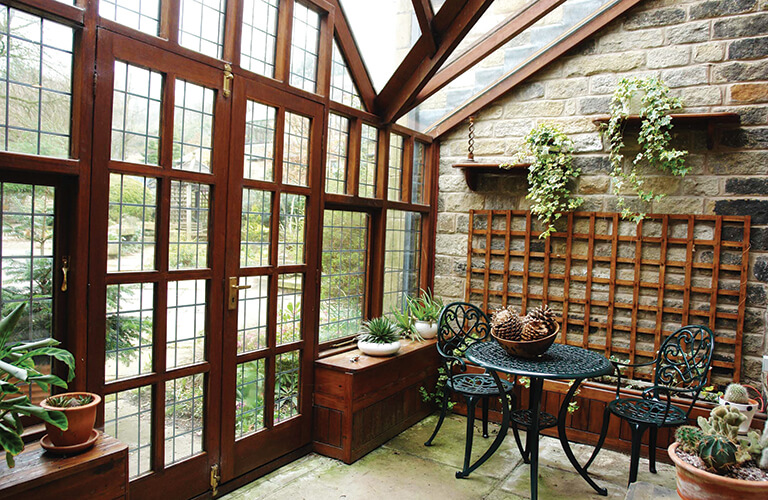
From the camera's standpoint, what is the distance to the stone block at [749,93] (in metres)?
3.58

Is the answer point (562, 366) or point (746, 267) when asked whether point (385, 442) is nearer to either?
point (562, 366)

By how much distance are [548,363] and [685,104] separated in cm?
221

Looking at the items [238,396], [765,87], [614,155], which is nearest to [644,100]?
[614,155]

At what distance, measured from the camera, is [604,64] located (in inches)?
161

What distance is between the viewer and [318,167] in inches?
139

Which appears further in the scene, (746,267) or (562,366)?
(746,267)

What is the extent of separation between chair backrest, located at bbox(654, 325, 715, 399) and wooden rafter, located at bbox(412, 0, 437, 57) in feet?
8.20

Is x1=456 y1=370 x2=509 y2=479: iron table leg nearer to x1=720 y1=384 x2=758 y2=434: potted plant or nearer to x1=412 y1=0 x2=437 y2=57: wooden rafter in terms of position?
x1=720 y1=384 x2=758 y2=434: potted plant

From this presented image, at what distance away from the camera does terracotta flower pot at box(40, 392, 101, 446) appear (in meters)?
1.98

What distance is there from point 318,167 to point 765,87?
10.0ft

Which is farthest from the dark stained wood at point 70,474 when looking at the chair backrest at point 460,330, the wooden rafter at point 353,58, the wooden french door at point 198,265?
the wooden rafter at point 353,58

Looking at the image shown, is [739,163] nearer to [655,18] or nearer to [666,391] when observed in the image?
[655,18]

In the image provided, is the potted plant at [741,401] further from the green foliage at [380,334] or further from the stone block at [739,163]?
the green foliage at [380,334]

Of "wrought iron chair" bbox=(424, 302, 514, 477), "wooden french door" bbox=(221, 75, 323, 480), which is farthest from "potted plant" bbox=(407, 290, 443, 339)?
"wooden french door" bbox=(221, 75, 323, 480)
